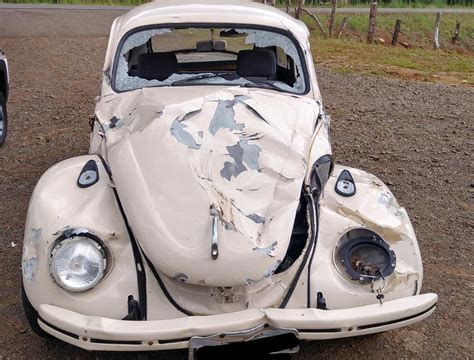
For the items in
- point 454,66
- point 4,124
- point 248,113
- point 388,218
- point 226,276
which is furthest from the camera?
point 454,66

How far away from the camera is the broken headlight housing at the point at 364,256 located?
10.3ft

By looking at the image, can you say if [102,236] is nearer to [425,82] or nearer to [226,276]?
[226,276]

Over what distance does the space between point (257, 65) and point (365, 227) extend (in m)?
Result: 1.93

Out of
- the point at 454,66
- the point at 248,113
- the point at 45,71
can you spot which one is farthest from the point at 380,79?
the point at 248,113

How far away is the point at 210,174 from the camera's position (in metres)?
3.25

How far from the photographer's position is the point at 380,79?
10.5 metres

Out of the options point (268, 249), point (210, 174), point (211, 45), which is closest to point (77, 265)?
point (210, 174)

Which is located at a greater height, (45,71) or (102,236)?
(102,236)

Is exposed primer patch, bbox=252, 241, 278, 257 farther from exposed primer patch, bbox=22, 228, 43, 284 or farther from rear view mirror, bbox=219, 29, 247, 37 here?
rear view mirror, bbox=219, 29, 247, 37

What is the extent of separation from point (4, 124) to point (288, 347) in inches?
198

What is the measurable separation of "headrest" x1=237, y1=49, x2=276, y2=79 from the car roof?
0.32m

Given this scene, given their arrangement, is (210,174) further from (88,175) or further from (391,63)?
(391,63)

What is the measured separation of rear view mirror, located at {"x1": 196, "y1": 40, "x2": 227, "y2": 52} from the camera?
589cm

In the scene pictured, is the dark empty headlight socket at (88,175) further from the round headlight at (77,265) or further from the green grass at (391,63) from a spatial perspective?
the green grass at (391,63)
